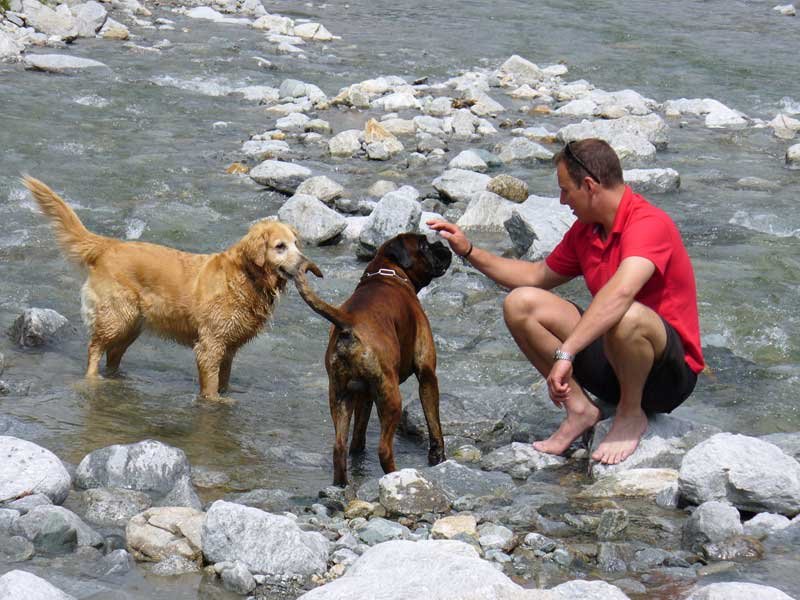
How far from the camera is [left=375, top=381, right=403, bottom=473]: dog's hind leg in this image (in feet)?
17.9

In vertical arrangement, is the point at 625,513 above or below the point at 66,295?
above

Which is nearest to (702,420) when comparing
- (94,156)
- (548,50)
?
(94,156)

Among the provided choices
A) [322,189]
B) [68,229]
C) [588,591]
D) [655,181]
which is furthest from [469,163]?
[588,591]

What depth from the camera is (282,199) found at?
36.1 feet

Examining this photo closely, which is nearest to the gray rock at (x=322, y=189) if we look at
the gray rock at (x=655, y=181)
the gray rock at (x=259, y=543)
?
the gray rock at (x=655, y=181)

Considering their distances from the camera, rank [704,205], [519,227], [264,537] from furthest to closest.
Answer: [704,205] → [519,227] → [264,537]

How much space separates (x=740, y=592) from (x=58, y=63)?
13.4 m

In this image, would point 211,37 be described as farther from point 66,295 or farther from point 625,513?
point 625,513

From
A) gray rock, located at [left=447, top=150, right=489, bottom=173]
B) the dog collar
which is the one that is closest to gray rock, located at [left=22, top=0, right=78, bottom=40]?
gray rock, located at [left=447, top=150, right=489, bottom=173]

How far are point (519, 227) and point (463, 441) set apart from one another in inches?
144

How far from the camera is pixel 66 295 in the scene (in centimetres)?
850

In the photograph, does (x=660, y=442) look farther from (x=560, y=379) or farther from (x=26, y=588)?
(x=26, y=588)

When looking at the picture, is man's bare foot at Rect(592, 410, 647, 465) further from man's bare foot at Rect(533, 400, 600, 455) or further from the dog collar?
the dog collar

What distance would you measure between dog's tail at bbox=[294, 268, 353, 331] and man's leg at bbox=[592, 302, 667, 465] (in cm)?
123
